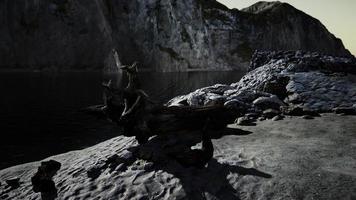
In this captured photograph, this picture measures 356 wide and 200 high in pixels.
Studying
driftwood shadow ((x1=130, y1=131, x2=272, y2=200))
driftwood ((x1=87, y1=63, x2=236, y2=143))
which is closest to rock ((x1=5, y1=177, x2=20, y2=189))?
driftwood ((x1=87, y1=63, x2=236, y2=143))

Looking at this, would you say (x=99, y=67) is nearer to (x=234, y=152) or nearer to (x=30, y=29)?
(x=30, y=29)

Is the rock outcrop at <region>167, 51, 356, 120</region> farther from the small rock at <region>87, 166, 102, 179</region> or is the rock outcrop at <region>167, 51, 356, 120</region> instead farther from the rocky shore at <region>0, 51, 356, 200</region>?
the small rock at <region>87, 166, 102, 179</region>

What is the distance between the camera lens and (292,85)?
23.3m

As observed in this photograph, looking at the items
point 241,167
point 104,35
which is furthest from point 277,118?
point 104,35

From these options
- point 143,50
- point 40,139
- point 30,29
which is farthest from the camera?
point 143,50

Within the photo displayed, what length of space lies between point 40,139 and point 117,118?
12.0 meters

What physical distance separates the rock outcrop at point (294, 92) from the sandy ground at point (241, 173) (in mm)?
3521

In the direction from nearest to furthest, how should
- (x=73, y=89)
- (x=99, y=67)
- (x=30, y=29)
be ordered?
(x=73, y=89) → (x=30, y=29) → (x=99, y=67)

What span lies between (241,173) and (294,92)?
1241 cm

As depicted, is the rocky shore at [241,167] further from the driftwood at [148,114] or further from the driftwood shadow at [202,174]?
the driftwood at [148,114]

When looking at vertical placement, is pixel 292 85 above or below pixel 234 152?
above

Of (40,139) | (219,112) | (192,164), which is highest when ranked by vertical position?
(219,112)

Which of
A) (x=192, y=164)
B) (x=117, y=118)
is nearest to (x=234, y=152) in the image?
(x=192, y=164)

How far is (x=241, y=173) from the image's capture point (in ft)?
38.1
